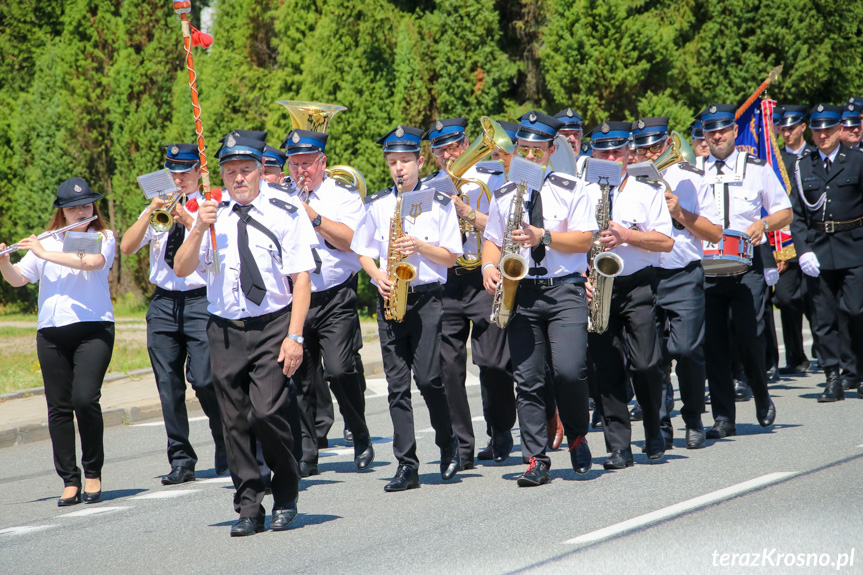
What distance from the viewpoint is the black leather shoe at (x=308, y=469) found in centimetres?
828

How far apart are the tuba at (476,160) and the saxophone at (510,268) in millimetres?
1134

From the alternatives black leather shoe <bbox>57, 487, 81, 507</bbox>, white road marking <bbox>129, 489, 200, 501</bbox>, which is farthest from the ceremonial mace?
black leather shoe <bbox>57, 487, 81, 507</bbox>

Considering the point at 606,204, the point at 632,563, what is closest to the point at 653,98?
the point at 606,204

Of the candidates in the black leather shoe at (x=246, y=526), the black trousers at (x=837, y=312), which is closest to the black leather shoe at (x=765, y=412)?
the black trousers at (x=837, y=312)

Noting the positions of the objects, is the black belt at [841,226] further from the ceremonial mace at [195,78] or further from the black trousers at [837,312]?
the ceremonial mace at [195,78]

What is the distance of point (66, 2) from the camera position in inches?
1121

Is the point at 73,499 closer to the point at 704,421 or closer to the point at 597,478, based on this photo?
the point at 597,478

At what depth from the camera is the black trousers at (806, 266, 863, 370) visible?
1058 centimetres

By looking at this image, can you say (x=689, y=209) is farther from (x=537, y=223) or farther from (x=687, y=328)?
(x=537, y=223)

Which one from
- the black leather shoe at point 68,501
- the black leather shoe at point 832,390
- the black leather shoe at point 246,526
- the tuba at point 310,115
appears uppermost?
the tuba at point 310,115

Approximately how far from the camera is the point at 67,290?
782cm

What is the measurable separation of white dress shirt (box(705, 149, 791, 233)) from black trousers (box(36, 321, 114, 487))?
187 inches

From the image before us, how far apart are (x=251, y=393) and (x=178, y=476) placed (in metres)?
2.44

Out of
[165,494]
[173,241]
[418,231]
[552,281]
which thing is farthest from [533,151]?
[165,494]
